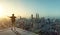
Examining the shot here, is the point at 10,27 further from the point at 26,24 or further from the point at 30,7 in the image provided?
the point at 30,7

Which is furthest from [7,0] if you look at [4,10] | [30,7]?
[30,7]

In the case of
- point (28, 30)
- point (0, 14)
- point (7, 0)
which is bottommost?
point (28, 30)

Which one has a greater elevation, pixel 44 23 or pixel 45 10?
pixel 45 10

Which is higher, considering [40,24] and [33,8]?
[33,8]

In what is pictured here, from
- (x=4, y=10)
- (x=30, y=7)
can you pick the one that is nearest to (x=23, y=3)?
(x=30, y=7)

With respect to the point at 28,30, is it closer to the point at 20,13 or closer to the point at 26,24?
the point at 26,24

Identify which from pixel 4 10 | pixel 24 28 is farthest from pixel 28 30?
pixel 4 10

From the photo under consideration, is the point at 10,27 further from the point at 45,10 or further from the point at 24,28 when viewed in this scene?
the point at 45,10
